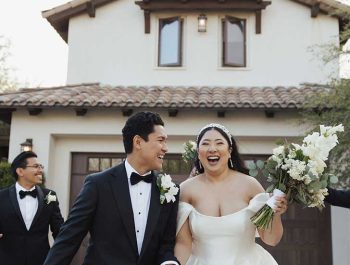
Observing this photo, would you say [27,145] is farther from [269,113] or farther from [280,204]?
[280,204]

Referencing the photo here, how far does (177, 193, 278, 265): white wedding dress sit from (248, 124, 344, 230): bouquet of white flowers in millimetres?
165

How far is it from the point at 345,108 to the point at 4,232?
6.39 meters

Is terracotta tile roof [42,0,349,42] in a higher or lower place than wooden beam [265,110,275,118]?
higher

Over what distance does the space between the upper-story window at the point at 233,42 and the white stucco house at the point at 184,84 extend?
1.1 inches

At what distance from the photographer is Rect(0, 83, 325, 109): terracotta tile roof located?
425 inches

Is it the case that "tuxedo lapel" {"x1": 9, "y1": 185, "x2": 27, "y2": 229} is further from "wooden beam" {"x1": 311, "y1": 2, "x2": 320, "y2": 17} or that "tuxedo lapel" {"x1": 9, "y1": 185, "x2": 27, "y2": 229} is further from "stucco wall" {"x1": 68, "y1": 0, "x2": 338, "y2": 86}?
"wooden beam" {"x1": 311, "y1": 2, "x2": 320, "y2": 17}

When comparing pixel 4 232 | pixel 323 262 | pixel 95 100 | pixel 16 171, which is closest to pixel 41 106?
pixel 95 100

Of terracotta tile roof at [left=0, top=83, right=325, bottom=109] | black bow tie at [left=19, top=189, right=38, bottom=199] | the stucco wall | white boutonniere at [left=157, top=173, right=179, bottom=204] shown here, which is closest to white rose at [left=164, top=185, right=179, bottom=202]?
white boutonniere at [left=157, top=173, right=179, bottom=204]

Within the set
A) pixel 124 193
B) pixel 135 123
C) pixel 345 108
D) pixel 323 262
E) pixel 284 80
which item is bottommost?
pixel 323 262

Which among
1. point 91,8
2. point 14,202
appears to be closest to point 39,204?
point 14,202

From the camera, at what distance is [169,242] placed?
3.74 meters

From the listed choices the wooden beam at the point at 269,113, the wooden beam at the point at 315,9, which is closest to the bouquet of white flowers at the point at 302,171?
the wooden beam at the point at 269,113

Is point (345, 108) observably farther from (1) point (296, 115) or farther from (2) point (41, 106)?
(2) point (41, 106)

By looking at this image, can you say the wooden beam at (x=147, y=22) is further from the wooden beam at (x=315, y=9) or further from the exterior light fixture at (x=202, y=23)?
the wooden beam at (x=315, y=9)
